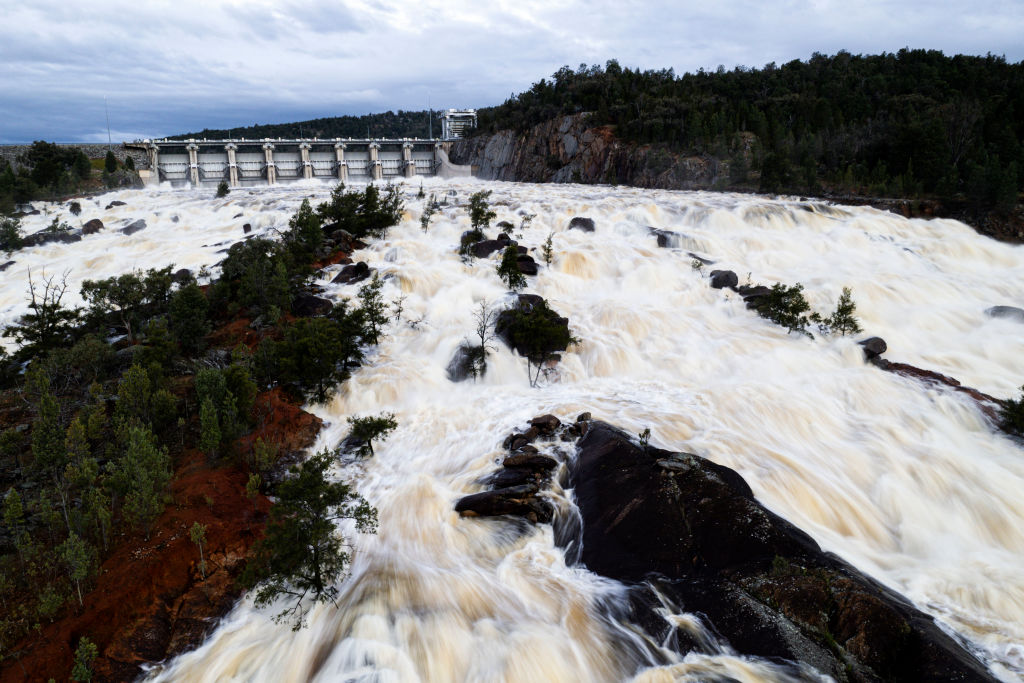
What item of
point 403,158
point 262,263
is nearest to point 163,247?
point 262,263

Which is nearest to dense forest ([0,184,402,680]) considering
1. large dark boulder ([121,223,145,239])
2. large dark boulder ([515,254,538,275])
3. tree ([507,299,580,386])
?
tree ([507,299,580,386])

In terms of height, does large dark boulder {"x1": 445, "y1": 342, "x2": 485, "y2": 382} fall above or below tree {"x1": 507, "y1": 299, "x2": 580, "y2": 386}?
below

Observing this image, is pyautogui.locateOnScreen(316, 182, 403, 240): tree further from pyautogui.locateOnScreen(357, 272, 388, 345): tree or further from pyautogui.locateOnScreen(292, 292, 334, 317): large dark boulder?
A: pyautogui.locateOnScreen(357, 272, 388, 345): tree

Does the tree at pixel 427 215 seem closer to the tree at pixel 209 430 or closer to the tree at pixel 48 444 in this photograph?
the tree at pixel 209 430

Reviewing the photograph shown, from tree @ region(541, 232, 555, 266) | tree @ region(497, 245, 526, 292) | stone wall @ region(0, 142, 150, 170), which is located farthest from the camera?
stone wall @ region(0, 142, 150, 170)

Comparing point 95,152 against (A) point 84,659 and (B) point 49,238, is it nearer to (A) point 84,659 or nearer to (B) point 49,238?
(B) point 49,238

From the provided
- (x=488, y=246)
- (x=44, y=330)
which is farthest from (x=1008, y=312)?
(x=44, y=330)
